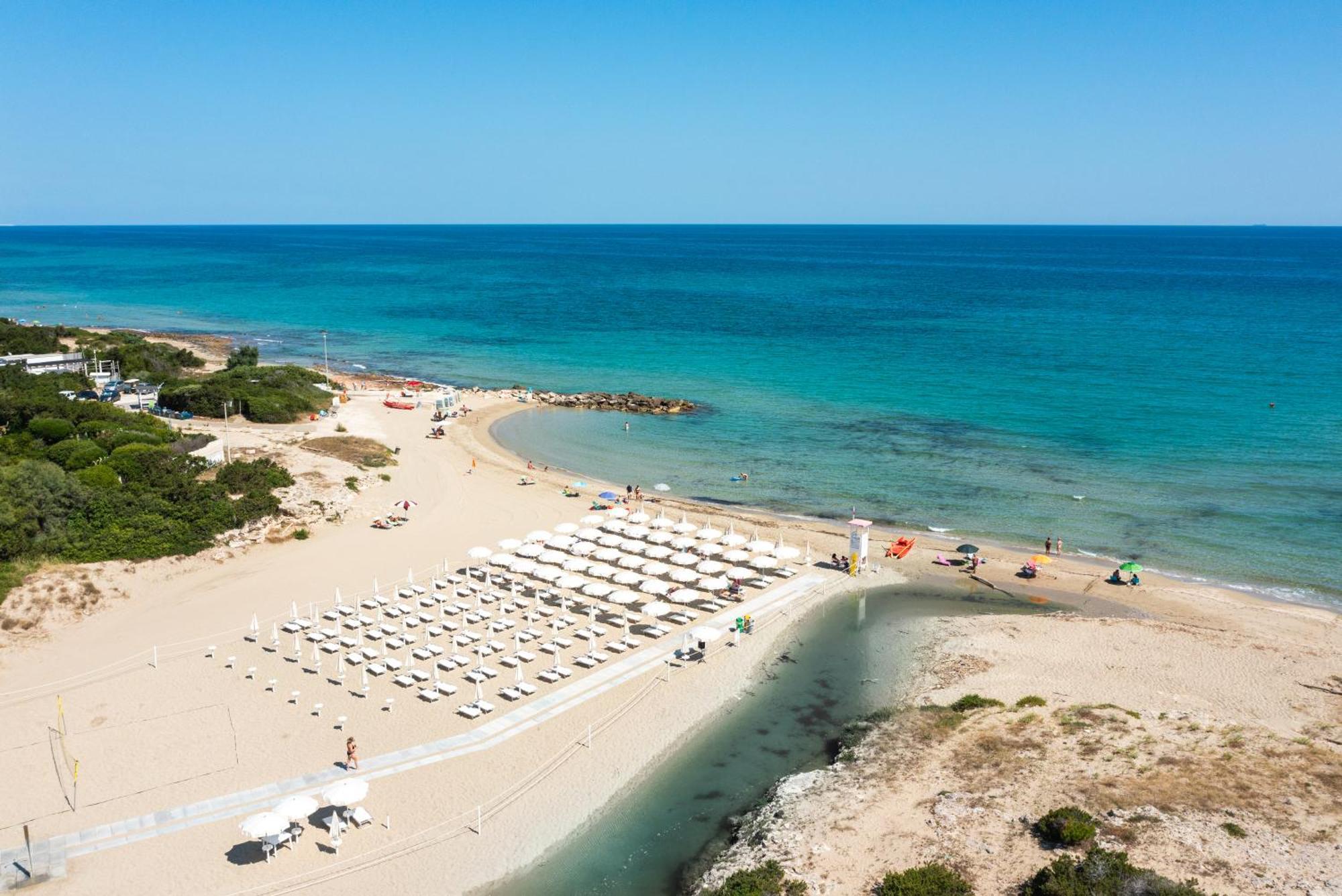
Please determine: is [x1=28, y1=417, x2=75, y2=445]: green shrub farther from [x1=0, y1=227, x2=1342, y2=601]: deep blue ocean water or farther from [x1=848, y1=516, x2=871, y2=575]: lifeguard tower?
[x1=848, y1=516, x2=871, y2=575]: lifeguard tower

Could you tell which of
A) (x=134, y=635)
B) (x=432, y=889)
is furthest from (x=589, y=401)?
(x=432, y=889)

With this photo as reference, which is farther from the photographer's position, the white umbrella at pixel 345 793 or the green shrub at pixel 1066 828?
the white umbrella at pixel 345 793

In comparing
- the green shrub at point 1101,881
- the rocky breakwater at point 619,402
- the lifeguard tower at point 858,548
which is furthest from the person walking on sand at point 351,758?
the rocky breakwater at point 619,402

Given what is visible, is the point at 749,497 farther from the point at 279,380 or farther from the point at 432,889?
the point at 279,380

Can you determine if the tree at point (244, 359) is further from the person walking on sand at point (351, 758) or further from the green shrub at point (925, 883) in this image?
the green shrub at point (925, 883)

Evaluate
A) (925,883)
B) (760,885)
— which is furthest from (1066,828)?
(760,885)
